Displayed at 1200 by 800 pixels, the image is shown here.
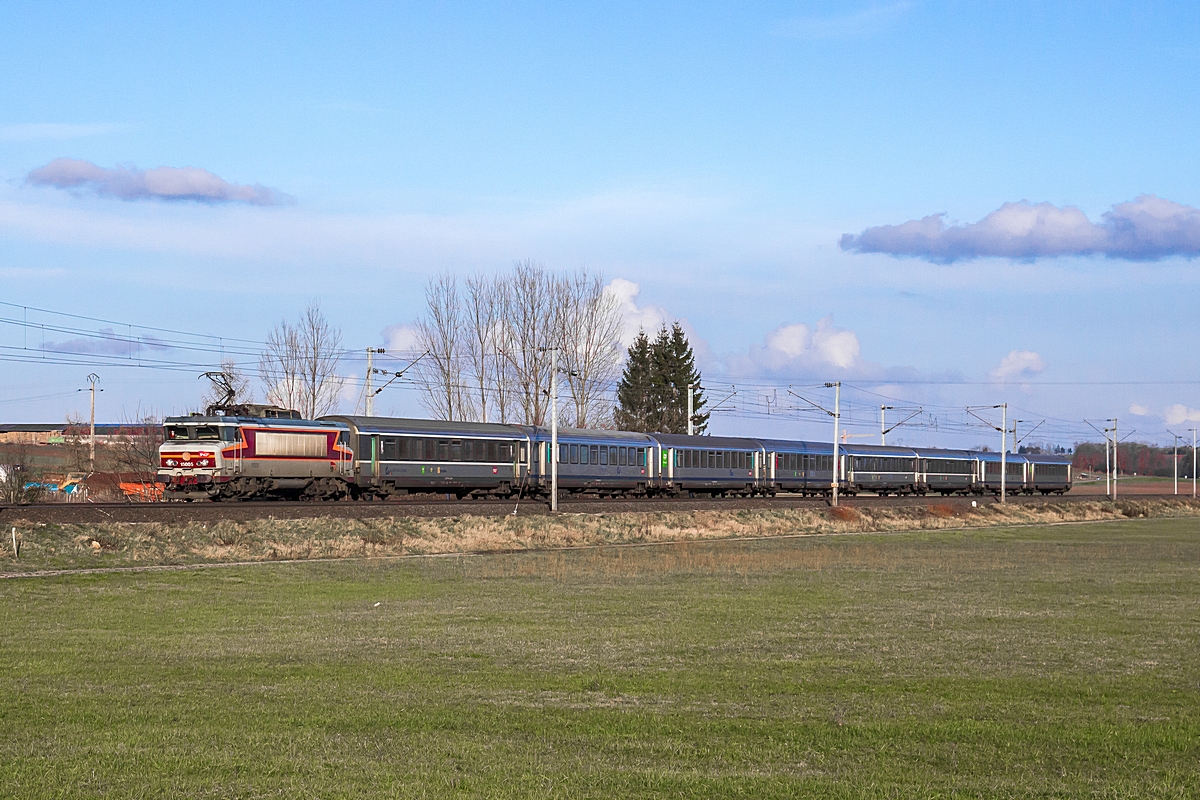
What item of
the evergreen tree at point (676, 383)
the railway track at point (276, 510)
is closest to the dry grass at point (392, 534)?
the railway track at point (276, 510)

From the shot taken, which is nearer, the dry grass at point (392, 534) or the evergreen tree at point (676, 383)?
the dry grass at point (392, 534)

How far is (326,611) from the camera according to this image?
21312 millimetres

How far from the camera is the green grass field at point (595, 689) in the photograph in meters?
9.48

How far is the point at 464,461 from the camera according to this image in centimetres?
5438

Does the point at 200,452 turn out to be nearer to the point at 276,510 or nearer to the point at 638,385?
the point at 276,510

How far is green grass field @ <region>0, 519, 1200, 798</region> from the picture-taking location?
9.48 metres

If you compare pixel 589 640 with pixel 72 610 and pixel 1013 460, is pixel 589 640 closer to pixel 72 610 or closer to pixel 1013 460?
pixel 72 610

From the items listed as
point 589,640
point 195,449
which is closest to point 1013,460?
point 195,449

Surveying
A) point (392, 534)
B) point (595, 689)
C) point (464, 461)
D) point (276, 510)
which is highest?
point (464, 461)

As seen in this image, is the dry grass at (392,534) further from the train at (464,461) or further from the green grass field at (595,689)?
the train at (464,461)

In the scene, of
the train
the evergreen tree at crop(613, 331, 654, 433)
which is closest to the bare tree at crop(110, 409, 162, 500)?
the train

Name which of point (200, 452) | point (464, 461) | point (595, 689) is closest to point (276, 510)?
point (200, 452)

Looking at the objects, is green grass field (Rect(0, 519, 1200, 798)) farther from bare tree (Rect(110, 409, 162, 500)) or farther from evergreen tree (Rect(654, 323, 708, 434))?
evergreen tree (Rect(654, 323, 708, 434))

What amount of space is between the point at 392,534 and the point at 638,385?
76.3m
